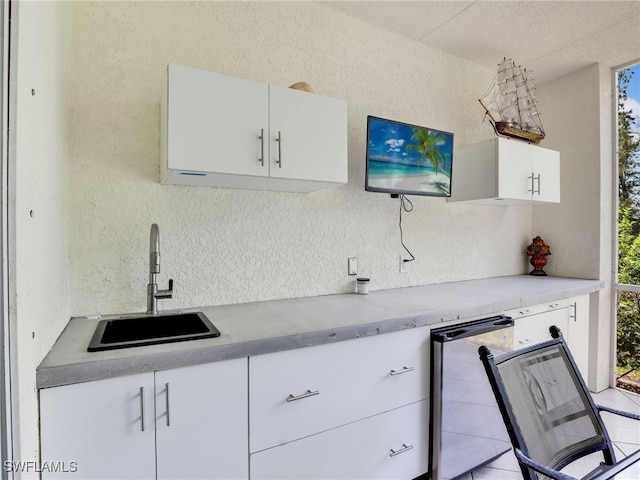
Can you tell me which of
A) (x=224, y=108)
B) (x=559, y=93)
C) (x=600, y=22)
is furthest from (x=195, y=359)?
(x=559, y=93)

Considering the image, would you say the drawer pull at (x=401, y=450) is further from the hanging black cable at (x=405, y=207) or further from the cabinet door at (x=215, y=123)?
the cabinet door at (x=215, y=123)

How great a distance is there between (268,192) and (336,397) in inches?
48.5

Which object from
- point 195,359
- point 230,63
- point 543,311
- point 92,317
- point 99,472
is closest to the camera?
point 99,472

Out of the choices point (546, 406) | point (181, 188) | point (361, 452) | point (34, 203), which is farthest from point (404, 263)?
point (34, 203)

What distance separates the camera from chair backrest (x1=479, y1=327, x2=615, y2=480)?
113cm

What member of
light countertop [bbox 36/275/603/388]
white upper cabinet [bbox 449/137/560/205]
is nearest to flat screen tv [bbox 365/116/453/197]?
white upper cabinet [bbox 449/137/560/205]

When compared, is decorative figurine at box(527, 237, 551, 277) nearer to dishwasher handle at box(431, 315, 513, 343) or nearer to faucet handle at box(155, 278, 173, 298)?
dishwasher handle at box(431, 315, 513, 343)

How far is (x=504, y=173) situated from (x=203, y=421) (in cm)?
261

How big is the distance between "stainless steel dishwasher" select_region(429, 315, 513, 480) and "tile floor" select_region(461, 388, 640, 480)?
13cm

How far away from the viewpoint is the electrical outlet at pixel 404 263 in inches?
105

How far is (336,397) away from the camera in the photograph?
153cm

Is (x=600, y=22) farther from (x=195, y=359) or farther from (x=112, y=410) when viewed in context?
(x=112, y=410)

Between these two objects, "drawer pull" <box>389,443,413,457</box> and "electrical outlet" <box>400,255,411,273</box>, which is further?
"electrical outlet" <box>400,255,411,273</box>

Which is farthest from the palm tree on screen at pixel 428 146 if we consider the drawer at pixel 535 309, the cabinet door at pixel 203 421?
the cabinet door at pixel 203 421
